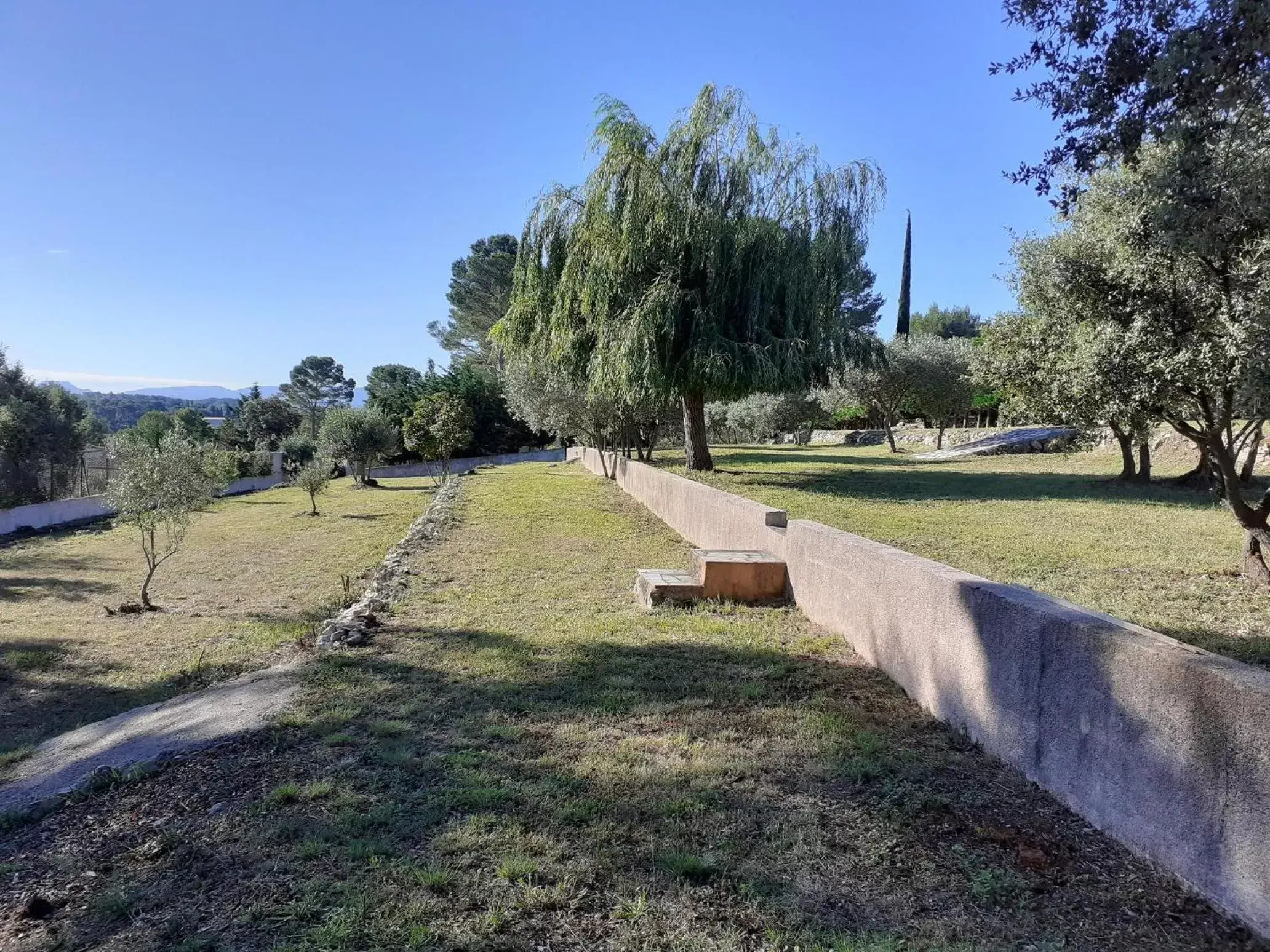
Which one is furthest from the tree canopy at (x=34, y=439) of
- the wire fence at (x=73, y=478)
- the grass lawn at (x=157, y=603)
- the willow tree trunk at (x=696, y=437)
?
the willow tree trunk at (x=696, y=437)

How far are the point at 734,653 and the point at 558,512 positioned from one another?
9.46 metres

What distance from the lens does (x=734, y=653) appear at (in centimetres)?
529

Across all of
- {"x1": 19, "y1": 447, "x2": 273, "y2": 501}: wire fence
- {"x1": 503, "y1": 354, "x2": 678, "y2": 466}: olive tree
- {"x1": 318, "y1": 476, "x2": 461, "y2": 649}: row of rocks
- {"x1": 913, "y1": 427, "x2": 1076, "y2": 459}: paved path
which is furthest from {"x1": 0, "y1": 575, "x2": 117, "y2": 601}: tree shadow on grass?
{"x1": 913, "y1": 427, "x2": 1076, "y2": 459}: paved path

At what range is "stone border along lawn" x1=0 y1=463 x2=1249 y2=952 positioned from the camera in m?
2.29

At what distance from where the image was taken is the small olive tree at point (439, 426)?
28967 millimetres

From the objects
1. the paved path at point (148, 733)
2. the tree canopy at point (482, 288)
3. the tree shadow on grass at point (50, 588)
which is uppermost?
the tree canopy at point (482, 288)

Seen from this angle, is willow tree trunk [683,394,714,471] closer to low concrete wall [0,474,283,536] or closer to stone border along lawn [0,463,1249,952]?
stone border along lawn [0,463,1249,952]

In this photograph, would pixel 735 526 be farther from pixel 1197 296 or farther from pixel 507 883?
pixel 507 883

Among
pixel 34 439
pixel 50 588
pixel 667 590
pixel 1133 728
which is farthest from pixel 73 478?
pixel 1133 728

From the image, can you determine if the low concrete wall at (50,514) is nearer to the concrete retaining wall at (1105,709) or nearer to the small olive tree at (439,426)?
the small olive tree at (439,426)

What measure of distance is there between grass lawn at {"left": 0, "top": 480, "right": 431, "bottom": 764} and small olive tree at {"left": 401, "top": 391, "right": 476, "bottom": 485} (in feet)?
22.1

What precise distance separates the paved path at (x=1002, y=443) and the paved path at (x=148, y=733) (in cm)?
2369

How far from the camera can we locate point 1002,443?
25.2m

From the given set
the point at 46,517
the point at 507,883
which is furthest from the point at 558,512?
Result: the point at 46,517
